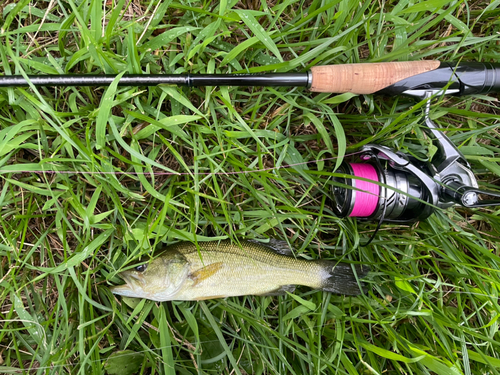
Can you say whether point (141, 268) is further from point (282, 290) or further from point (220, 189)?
point (282, 290)

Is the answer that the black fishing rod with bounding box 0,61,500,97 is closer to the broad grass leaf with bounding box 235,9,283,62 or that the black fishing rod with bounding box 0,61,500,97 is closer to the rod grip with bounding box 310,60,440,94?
the rod grip with bounding box 310,60,440,94

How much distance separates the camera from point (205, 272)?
182 centimetres

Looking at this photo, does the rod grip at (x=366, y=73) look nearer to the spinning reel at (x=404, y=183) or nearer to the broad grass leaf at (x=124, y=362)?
the spinning reel at (x=404, y=183)

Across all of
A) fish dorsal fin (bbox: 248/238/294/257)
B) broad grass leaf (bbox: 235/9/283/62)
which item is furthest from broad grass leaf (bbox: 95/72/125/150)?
fish dorsal fin (bbox: 248/238/294/257)

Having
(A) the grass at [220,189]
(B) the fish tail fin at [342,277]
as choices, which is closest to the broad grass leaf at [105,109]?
(A) the grass at [220,189]

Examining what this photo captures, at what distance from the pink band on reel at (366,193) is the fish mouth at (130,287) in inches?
50.3

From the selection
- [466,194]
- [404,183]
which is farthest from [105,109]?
[466,194]

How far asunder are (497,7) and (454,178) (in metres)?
1.15

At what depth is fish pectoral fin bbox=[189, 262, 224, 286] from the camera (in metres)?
1.81

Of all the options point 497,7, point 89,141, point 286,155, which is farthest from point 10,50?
point 497,7

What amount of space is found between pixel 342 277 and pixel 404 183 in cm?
66

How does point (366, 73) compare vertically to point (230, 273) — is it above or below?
above

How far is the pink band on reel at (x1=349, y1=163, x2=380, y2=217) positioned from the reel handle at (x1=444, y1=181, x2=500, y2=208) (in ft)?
1.17

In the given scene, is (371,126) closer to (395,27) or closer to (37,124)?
(395,27)
